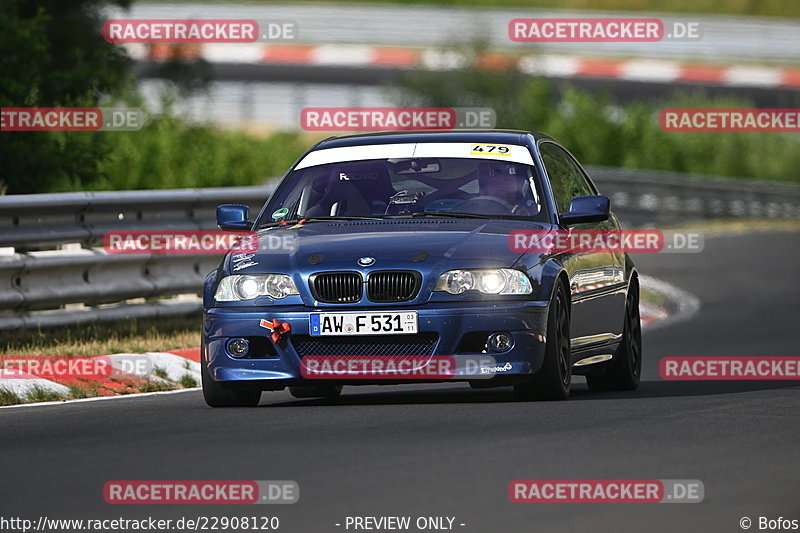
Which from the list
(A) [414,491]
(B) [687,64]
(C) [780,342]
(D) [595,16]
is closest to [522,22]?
(D) [595,16]

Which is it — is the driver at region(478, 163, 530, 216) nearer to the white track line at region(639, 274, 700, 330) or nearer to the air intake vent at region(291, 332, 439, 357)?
the air intake vent at region(291, 332, 439, 357)

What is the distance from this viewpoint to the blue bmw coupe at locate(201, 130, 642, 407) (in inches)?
400

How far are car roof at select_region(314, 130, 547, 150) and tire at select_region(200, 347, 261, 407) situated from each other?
179 cm

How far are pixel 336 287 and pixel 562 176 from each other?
2.38 m

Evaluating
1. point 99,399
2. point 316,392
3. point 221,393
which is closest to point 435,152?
point 316,392

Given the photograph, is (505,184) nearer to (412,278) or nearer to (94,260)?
(412,278)

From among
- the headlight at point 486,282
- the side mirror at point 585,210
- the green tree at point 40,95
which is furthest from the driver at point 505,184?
the green tree at point 40,95

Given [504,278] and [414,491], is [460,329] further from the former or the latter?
[414,491]

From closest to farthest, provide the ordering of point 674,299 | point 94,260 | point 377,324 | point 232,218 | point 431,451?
point 431,451
point 377,324
point 232,218
point 94,260
point 674,299

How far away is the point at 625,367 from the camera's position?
1215 cm

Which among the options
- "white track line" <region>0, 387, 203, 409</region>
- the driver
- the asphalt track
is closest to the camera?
the asphalt track

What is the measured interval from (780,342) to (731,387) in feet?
14.2

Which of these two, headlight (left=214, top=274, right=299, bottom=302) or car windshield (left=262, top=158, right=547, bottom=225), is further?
car windshield (left=262, top=158, right=547, bottom=225)

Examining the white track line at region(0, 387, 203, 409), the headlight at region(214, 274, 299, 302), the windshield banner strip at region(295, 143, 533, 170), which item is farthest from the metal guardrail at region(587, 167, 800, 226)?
the headlight at region(214, 274, 299, 302)
